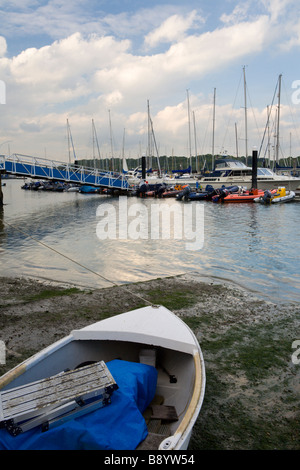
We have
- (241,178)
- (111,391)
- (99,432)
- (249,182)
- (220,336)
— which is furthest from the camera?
(241,178)

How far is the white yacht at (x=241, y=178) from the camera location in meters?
43.2

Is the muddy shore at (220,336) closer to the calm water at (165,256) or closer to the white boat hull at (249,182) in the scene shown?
the calm water at (165,256)

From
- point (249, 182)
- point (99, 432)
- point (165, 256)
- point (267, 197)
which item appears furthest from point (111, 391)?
point (249, 182)

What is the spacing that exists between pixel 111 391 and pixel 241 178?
45335 millimetres

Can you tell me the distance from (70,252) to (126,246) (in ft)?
8.27

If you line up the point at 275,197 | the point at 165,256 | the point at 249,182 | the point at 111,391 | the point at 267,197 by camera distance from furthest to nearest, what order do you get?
the point at 249,182 < the point at 275,197 < the point at 267,197 < the point at 165,256 < the point at 111,391

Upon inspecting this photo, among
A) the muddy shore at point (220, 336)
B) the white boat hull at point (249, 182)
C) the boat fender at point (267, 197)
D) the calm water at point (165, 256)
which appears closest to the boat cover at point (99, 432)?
the muddy shore at point (220, 336)

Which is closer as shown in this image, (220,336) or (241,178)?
(220,336)

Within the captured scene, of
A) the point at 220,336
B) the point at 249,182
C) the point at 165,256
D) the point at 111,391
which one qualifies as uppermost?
the point at 249,182

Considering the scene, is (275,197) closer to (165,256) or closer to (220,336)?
(165,256)

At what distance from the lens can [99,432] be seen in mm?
3035

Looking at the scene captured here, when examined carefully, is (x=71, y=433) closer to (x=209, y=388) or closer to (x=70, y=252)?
(x=209, y=388)

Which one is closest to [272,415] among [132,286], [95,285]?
[132,286]
